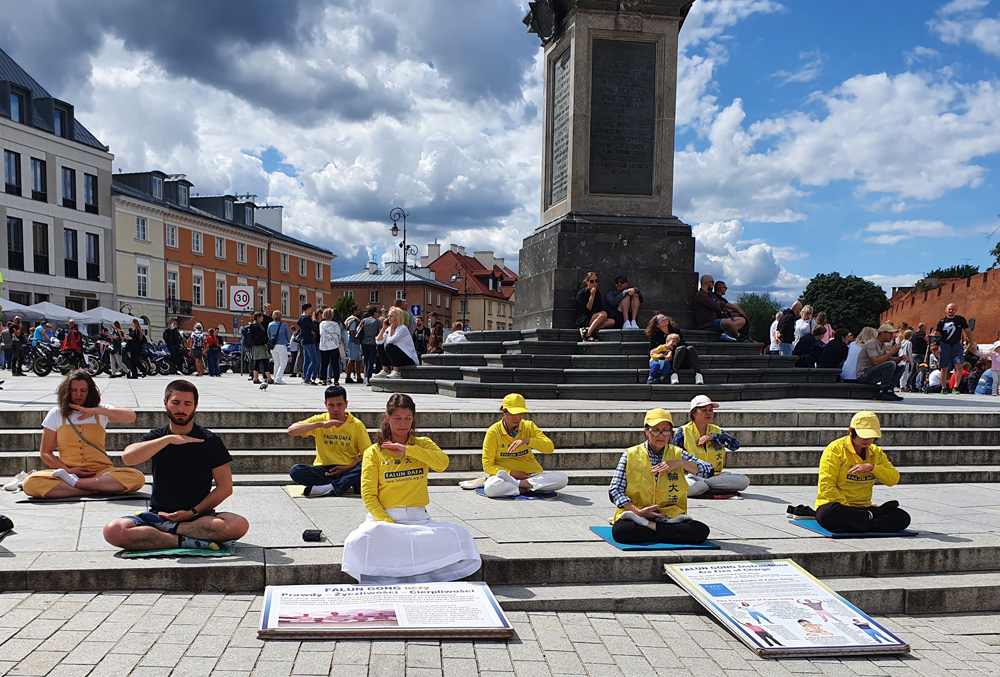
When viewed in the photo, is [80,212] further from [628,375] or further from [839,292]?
[839,292]

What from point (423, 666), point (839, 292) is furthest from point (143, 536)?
point (839, 292)

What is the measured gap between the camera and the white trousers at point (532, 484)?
729 cm

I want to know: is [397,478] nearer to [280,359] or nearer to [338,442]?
[338,442]

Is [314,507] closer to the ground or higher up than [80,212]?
closer to the ground

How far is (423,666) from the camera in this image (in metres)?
3.96

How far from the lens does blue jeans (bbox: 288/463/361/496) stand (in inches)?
282

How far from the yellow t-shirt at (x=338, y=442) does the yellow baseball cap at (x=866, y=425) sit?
4.16 meters

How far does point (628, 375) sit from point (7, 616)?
32.3 ft

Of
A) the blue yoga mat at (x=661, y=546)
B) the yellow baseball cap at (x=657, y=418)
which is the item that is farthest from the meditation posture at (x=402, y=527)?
the yellow baseball cap at (x=657, y=418)

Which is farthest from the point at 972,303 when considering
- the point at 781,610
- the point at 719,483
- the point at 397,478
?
the point at 397,478

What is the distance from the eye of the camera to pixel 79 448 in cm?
688

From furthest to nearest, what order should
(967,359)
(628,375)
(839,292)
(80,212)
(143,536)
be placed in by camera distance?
Result: 1. (839,292)
2. (80,212)
3. (967,359)
4. (628,375)
5. (143,536)

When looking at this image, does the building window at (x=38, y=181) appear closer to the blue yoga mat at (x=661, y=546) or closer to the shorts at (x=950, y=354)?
the shorts at (x=950, y=354)

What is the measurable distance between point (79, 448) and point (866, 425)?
21.2ft
